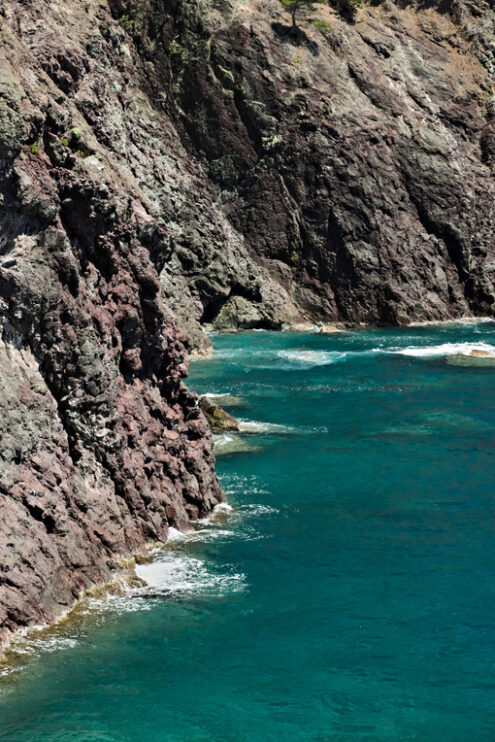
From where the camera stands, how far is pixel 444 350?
230 feet

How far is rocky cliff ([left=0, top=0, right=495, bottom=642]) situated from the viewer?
2716 cm

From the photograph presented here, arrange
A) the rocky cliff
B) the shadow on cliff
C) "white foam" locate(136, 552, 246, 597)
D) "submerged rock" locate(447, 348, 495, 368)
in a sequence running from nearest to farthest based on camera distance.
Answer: "white foam" locate(136, 552, 246, 597) < the rocky cliff < "submerged rock" locate(447, 348, 495, 368) < the shadow on cliff

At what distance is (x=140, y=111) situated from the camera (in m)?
88.6

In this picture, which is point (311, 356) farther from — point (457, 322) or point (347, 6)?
point (347, 6)

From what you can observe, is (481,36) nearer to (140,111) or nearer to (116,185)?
(140,111)

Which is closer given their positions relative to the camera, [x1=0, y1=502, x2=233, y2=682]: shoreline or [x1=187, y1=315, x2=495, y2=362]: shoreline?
[x1=0, y1=502, x2=233, y2=682]: shoreline

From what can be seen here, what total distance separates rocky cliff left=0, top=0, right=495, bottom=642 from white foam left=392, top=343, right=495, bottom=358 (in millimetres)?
16862

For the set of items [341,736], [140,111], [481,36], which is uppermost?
[481,36]

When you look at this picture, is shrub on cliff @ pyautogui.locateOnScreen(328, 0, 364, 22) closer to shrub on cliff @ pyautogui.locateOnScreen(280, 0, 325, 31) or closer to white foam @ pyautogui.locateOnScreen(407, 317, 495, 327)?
shrub on cliff @ pyautogui.locateOnScreen(280, 0, 325, 31)

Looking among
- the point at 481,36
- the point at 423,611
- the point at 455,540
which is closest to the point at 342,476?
the point at 455,540

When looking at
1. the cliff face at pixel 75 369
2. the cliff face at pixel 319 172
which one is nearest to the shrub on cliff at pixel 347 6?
the cliff face at pixel 319 172

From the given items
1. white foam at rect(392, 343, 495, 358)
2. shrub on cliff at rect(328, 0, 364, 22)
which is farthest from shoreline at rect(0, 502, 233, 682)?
shrub on cliff at rect(328, 0, 364, 22)

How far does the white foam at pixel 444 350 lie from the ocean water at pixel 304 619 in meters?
25.1

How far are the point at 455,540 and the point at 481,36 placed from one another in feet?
309
